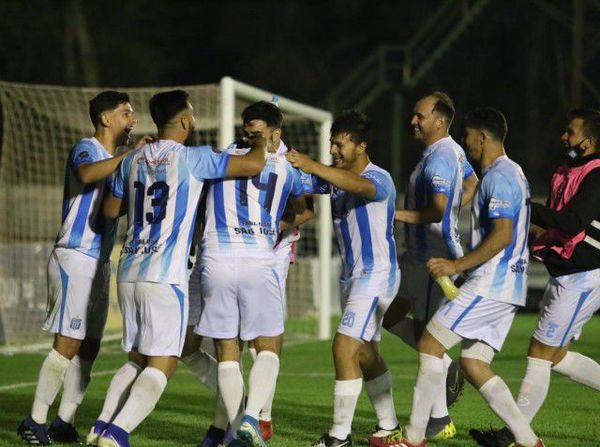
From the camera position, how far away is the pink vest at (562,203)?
787 cm

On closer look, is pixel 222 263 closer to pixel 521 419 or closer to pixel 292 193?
pixel 292 193

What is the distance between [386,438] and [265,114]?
2006 millimetres

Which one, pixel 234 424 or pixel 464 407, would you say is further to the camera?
pixel 464 407

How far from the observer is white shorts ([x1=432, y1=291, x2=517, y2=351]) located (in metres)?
7.38

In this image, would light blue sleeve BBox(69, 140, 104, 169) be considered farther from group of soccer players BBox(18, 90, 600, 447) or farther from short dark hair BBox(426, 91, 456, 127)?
short dark hair BBox(426, 91, 456, 127)

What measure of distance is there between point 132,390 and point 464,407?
336 cm

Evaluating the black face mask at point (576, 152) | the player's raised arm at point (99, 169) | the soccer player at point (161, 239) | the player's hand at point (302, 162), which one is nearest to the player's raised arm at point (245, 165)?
the soccer player at point (161, 239)

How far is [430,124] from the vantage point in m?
8.20

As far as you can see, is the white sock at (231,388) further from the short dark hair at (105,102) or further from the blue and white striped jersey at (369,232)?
the short dark hair at (105,102)

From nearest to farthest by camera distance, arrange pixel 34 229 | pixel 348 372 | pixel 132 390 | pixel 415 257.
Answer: pixel 132 390 → pixel 348 372 → pixel 415 257 → pixel 34 229

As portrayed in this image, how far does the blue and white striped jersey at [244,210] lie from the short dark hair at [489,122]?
1075 mm

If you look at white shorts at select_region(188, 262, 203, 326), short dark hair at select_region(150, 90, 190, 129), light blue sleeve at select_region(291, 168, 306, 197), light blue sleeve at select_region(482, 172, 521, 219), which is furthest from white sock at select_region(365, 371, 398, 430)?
short dark hair at select_region(150, 90, 190, 129)

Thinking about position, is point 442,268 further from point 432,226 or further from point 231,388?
point 231,388

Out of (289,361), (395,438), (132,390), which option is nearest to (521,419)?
(395,438)
